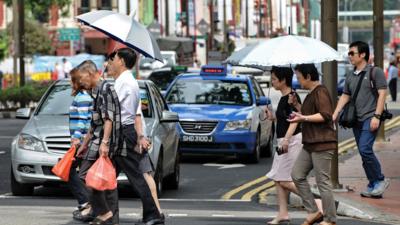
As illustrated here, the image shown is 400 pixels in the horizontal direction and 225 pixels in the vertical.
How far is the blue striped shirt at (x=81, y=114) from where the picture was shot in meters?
11.2

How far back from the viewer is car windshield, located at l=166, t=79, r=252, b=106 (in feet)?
66.4

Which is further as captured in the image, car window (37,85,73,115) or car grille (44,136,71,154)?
car window (37,85,73,115)

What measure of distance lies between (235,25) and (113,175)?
70.9 metres

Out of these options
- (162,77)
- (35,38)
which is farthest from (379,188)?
(35,38)

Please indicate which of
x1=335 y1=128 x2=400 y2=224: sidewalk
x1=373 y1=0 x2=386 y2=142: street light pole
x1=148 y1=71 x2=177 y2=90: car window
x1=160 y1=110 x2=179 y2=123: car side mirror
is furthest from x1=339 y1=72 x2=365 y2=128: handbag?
x1=148 y1=71 x2=177 y2=90: car window

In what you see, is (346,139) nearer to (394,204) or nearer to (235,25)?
(394,204)

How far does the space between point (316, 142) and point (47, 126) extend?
185 inches

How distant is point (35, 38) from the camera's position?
2562 inches

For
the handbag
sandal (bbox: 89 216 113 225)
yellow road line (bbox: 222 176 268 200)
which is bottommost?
yellow road line (bbox: 222 176 268 200)

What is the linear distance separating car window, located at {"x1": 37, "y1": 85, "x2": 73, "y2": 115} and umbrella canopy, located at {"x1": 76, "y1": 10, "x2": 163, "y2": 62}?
3736 millimetres

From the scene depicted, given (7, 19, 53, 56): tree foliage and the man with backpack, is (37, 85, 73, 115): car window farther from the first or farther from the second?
(7, 19, 53, 56): tree foliage

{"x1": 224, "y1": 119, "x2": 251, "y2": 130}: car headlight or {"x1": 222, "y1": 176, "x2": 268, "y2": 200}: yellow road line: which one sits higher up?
{"x1": 224, "y1": 119, "x2": 251, "y2": 130}: car headlight

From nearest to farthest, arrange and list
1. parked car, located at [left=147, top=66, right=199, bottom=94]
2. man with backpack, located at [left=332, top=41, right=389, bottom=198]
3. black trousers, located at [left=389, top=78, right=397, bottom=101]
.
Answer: man with backpack, located at [left=332, top=41, right=389, bottom=198]
parked car, located at [left=147, top=66, right=199, bottom=94]
black trousers, located at [left=389, top=78, right=397, bottom=101]

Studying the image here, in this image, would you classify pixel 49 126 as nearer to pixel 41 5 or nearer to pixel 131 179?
pixel 131 179
